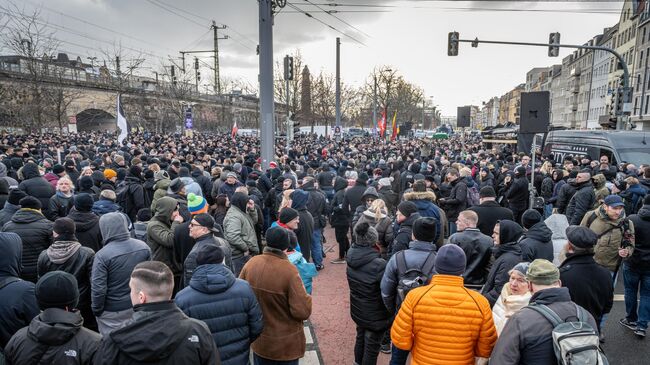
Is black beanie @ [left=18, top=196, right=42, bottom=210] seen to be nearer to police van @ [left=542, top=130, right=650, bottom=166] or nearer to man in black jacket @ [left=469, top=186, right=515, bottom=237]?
man in black jacket @ [left=469, top=186, right=515, bottom=237]

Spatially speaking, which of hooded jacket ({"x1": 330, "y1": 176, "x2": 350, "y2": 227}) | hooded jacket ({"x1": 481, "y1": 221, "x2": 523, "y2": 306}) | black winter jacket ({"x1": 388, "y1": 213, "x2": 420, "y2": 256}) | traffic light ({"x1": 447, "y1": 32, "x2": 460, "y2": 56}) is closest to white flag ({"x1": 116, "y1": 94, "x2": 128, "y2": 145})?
hooded jacket ({"x1": 330, "y1": 176, "x2": 350, "y2": 227})

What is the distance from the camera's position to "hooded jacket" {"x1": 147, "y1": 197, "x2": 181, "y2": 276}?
197 inches

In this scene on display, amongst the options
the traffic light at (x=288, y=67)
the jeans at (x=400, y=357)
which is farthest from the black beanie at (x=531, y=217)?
the traffic light at (x=288, y=67)

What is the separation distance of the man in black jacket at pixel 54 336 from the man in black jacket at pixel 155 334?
0.24m

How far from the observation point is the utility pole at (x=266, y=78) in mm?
12797

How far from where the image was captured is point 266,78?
→ 519 inches

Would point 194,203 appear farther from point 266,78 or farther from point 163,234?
point 266,78

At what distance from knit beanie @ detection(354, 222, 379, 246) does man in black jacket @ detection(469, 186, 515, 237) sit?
2797 mm

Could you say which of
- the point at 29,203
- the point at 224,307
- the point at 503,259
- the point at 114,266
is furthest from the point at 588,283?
the point at 29,203

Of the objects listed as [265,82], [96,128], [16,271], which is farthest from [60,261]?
[96,128]

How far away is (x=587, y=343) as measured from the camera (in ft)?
7.85

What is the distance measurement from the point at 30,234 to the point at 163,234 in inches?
57.4

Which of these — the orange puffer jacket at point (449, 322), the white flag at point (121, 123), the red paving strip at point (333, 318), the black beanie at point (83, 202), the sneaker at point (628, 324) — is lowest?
the red paving strip at point (333, 318)

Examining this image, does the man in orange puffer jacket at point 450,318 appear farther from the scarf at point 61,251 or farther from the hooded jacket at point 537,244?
the scarf at point 61,251
